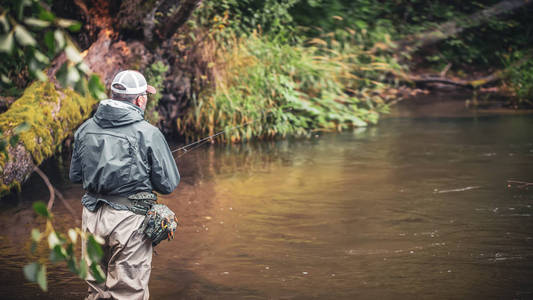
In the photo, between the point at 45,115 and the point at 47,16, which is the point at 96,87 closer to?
the point at 47,16

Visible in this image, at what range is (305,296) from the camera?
4.87 m

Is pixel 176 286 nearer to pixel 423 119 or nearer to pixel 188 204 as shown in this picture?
pixel 188 204

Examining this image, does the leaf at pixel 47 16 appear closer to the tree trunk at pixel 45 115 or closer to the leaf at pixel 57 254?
the leaf at pixel 57 254

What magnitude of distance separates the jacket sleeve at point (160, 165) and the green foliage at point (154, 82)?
7.36 meters

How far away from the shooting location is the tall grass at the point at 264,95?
12039mm

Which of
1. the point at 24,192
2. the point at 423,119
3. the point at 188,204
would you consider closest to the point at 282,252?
the point at 188,204

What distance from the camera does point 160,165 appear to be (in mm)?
3859

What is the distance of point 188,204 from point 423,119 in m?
8.33

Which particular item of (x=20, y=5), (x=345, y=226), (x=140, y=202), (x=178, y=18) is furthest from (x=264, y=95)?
(x=20, y=5)

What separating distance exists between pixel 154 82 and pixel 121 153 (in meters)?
7.62

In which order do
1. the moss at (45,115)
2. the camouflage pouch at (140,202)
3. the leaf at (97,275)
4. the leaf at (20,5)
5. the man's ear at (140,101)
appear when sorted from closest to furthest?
the leaf at (20,5) → the leaf at (97,275) → the camouflage pouch at (140,202) → the man's ear at (140,101) → the moss at (45,115)

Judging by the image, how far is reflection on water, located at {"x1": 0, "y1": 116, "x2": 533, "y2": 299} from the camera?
16.8 feet

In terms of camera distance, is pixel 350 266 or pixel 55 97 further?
pixel 55 97

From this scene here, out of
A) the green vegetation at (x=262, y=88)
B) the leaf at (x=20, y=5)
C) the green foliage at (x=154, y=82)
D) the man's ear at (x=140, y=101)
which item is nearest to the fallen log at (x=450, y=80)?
the green vegetation at (x=262, y=88)
